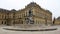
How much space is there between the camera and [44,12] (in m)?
84.4

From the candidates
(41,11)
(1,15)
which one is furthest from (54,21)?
(1,15)

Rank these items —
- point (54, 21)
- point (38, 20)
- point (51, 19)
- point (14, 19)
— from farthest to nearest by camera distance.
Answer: point (51, 19), point (54, 21), point (14, 19), point (38, 20)

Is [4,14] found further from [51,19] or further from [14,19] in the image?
[51,19]

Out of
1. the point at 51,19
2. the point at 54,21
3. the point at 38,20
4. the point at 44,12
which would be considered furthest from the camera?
the point at 51,19

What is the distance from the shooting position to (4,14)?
82.2 metres

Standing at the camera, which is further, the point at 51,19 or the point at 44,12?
the point at 51,19

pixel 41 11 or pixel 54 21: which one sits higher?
pixel 41 11

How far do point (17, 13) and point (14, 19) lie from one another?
3469 mm

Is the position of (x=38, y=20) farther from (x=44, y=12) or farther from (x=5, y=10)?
(x=5, y=10)

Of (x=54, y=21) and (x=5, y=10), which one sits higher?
(x=5, y=10)

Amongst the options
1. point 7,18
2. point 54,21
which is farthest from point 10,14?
point 54,21

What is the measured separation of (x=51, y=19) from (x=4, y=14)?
31.3 metres

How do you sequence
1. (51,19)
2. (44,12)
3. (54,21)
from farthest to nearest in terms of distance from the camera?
(51,19)
(54,21)
(44,12)

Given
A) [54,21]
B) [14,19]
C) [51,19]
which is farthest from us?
[51,19]
